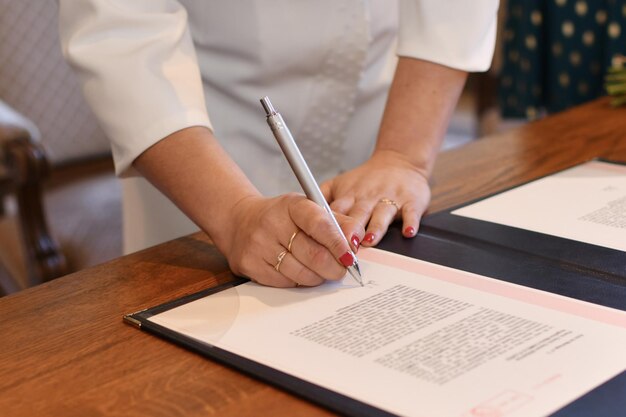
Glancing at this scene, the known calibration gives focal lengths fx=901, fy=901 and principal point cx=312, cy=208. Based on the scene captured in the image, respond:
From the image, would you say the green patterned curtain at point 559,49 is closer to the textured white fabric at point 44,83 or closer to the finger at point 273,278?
the textured white fabric at point 44,83

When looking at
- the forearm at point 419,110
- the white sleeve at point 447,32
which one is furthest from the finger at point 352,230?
the white sleeve at point 447,32

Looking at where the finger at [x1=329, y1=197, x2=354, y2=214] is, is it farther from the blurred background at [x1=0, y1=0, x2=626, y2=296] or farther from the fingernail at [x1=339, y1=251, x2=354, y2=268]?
the blurred background at [x1=0, y1=0, x2=626, y2=296]

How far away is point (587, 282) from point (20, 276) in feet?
6.82

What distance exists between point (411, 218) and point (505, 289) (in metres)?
0.20

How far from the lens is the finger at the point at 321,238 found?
0.78m

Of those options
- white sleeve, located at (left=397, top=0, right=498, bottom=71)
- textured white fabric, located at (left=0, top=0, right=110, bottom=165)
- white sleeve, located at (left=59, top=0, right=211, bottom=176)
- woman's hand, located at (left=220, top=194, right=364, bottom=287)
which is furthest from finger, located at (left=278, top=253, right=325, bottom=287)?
textured white fabric, located at (left=0, top=0, right=110, bottom=165)

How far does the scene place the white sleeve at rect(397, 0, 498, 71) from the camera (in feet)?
3.73

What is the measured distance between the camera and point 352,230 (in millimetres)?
849

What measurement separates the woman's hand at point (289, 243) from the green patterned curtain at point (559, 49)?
1485 mm

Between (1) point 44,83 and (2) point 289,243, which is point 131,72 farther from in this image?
(1) point 44,83

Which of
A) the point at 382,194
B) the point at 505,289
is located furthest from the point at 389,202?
the point at 505,289

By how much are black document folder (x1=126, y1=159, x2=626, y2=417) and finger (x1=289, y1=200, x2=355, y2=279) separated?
84mm

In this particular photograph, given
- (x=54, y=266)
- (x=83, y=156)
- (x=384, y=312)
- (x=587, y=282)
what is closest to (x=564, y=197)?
(x=587, y=282)

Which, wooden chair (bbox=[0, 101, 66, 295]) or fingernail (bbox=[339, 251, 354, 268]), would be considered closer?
fingernail (bbox=[339, 251, 354, 268])
